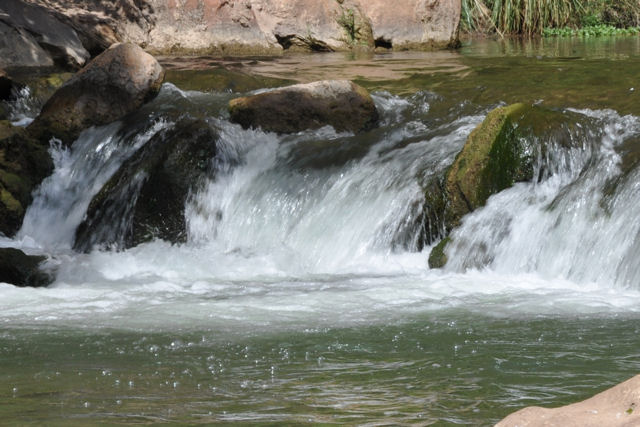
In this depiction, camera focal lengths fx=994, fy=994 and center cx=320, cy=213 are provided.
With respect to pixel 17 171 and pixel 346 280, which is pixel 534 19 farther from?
A: pixel 346 280

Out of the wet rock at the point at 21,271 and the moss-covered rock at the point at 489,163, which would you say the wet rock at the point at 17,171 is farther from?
the moss-covered rock at the point at 489,163

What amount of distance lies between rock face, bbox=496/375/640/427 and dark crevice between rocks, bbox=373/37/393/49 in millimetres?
14089

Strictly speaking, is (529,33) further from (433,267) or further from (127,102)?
(433,267)

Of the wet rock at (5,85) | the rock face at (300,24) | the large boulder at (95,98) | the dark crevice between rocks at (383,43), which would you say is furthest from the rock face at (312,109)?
the dark crevice between rocks at (383,43)

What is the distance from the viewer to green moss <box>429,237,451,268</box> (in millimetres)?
7266

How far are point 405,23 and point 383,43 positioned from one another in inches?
19.2

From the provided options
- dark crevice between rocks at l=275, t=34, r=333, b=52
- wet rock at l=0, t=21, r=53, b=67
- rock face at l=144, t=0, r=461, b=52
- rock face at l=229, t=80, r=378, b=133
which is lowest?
rock face at l=229, t=80, r=378, b=133

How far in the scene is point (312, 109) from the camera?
941cm

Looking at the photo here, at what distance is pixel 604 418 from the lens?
2670 mm

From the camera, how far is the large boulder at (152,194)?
885cm

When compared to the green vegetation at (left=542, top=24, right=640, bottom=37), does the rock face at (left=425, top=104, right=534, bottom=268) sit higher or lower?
lower

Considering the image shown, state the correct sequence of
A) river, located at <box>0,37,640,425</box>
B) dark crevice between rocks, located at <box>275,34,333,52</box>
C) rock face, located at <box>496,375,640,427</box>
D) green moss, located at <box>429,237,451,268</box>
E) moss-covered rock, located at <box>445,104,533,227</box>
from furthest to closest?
1. dark crevice between rocks, located at <box>275,34,333,52</box>
2. moss-covered rock, located at <box>445,104,533,227</box>
3. green moss, located at <box>429,237,451,268</box>
4. river, located at <box>0,37,640,425</box>
5. rock face, located at <box>496,375,640,427</box>

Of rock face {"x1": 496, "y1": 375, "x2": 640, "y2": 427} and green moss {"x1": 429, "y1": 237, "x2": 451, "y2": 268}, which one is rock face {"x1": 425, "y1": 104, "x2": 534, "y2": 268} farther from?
rock face {"x1": 496, "y1": 375, "x2": 640, "y2": 427}

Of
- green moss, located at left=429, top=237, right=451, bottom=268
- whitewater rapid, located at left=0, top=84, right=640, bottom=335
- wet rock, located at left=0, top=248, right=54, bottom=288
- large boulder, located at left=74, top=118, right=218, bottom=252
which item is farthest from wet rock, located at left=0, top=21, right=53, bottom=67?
green moss, located at left=429, top=237, right=451, bottom=268
